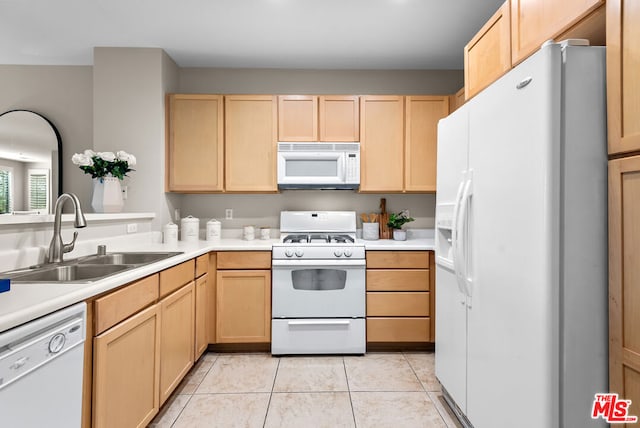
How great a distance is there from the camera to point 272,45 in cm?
307

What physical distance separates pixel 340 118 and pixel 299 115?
0.37 m

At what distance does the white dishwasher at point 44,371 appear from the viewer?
92 cm

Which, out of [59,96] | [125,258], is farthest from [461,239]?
[59,96]

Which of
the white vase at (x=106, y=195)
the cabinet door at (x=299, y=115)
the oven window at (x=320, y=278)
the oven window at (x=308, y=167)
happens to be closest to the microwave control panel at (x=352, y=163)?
the oven window at (x=308, y=167)

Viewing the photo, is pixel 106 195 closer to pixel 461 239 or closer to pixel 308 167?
pixel 308 167

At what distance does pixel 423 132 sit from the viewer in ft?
10.7

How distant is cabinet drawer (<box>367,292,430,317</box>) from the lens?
2.95 meters

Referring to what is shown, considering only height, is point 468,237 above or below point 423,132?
below

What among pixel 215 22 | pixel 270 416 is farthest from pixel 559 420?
pixel 215 22

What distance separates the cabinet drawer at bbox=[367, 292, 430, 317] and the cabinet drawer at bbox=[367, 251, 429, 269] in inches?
9.1

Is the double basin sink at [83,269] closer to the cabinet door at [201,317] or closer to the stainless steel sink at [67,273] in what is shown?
the stainless steel sink at [67,273]

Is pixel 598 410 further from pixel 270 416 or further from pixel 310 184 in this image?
pixel 310 184

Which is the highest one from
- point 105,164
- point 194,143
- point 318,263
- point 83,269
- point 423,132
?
point 423,132

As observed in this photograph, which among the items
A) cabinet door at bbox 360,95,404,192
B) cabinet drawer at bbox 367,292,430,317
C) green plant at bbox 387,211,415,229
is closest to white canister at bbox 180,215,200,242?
cabinet door at bbox 360,95,404,192
